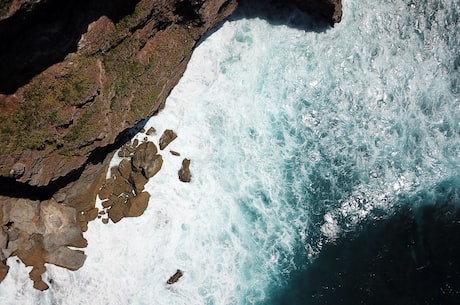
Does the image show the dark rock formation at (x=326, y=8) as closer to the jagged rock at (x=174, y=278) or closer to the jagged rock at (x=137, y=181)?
the jagged rock at (x=137, y=181)

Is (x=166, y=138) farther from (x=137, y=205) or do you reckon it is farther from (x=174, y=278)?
(x=174, y=278)

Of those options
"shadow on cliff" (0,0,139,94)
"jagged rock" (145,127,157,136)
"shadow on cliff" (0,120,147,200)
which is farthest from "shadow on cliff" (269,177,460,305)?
"shadow on cliff" (0,0,139,94)

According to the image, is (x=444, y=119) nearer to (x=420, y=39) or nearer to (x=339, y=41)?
(x=420, y=39)

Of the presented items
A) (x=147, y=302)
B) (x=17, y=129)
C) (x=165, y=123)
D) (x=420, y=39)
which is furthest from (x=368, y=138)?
(x=17, y=129)

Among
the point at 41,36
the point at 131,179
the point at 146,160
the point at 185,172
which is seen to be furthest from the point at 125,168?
the point at 41,36

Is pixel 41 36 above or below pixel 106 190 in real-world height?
above

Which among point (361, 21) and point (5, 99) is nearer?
point (5, 99)

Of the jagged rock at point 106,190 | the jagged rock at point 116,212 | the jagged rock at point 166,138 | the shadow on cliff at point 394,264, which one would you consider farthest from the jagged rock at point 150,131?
the shadow on cliff at point 394,264
